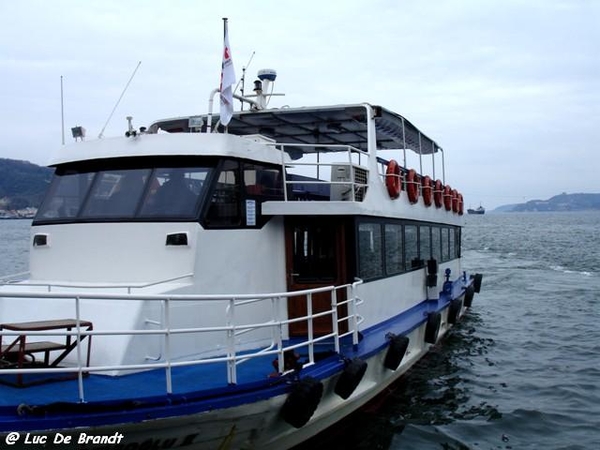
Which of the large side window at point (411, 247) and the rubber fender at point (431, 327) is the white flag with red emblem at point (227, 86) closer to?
the large side window at point (411, 247)

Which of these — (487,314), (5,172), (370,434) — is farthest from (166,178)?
(5,172)

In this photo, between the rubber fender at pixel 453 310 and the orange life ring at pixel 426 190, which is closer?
the orange life ring at pixel 426 190

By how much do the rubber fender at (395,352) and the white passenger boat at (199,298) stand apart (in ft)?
0.09

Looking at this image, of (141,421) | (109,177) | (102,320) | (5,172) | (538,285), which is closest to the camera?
(141,421)

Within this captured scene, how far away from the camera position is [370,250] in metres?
9.15

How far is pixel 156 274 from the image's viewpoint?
699cm

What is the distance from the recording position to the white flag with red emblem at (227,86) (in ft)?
26.2

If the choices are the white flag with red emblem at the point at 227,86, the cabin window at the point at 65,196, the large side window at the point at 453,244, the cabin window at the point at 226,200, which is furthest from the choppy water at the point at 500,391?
the white flag with red emblem at the point at 227,86

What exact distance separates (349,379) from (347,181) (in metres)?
3.19

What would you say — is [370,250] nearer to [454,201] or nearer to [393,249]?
[393,249]

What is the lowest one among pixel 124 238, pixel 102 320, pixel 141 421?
pixel 141 421

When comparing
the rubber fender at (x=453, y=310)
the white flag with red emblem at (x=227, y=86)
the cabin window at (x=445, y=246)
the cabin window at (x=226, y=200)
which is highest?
Result: the white flag with red emblem at (x=227, y=86)

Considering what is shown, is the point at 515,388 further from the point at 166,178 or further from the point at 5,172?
the point at 5,172

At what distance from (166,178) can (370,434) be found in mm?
4400
